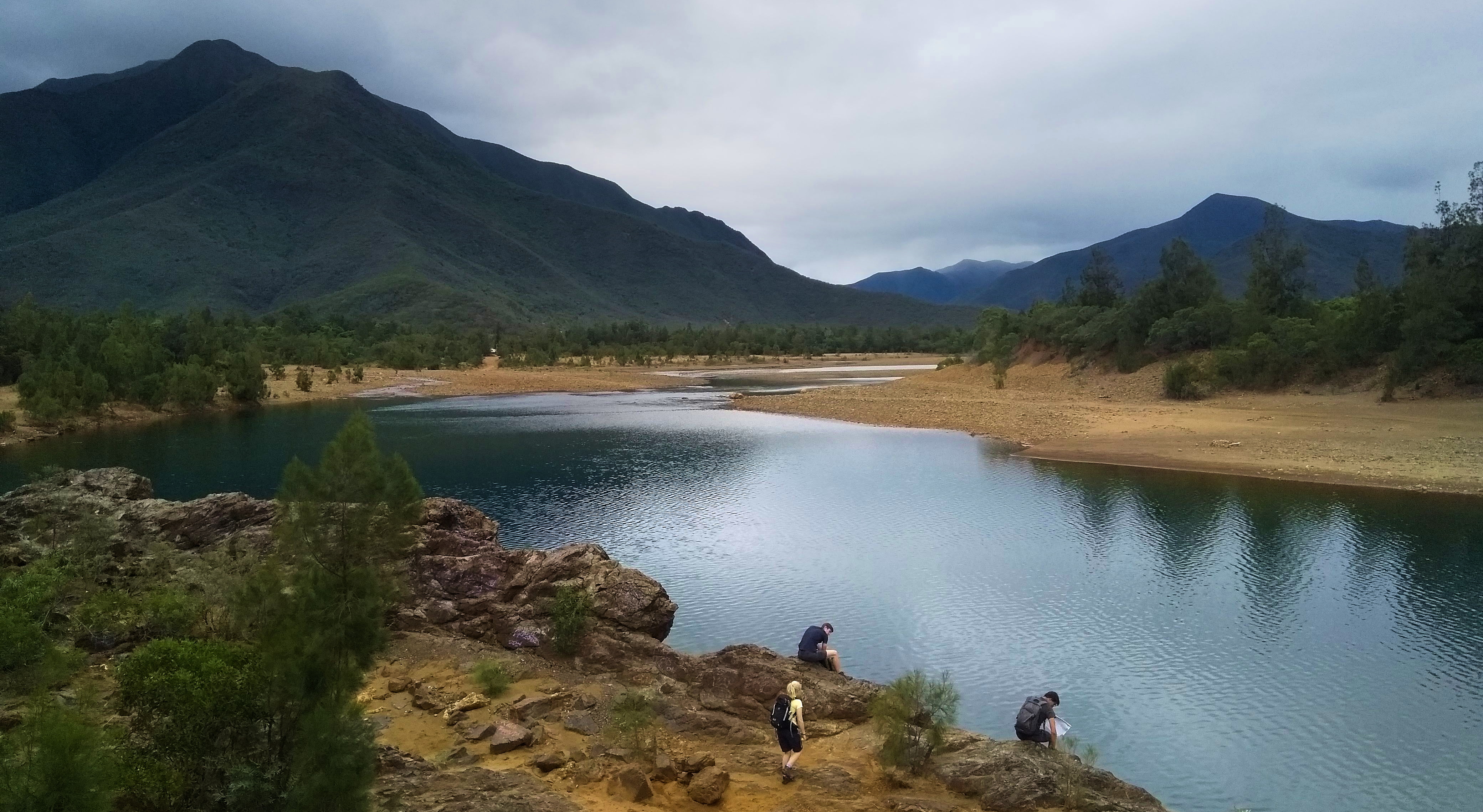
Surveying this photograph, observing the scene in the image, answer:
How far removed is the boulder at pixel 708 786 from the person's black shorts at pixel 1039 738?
13.2 ft

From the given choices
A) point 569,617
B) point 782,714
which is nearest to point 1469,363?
point 782,714

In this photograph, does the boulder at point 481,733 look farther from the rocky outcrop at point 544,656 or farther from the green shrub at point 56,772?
the green shrub at point 56,772

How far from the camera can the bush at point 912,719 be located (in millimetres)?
10719

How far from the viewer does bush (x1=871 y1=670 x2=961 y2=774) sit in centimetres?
1072

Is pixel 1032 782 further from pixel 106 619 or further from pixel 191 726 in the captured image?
pixel 106 619

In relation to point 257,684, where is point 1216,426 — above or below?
below

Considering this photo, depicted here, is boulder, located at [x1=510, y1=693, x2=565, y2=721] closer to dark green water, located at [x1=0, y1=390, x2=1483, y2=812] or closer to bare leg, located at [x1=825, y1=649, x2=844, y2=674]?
bare leg, located at [x1=825, y1=649, x2=844, y2=674]

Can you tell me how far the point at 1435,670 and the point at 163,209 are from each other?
666ft

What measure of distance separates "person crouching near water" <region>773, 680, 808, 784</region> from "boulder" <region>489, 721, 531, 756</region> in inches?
130

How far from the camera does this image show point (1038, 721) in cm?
1145

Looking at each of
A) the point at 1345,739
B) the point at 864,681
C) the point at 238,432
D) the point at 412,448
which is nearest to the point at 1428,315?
the point at 1345,739

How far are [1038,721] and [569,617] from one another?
7.44 m

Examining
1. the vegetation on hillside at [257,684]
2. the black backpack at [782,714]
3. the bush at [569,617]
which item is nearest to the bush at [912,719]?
the black backpack at [782,714]

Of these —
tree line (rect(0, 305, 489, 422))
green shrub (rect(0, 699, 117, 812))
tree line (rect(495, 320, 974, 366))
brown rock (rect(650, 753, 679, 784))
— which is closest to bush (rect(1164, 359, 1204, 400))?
brown rock (rect(650, 753, 679, 784))
